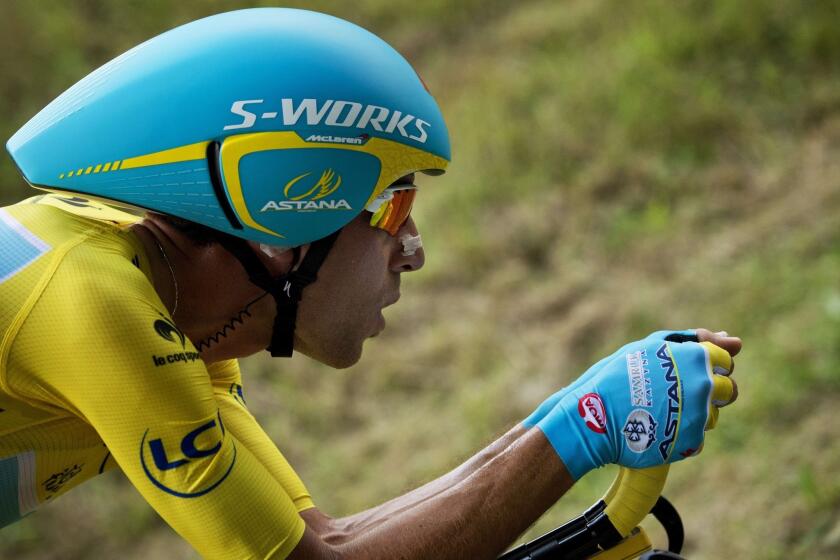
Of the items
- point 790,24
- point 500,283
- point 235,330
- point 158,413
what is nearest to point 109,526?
point 500,283

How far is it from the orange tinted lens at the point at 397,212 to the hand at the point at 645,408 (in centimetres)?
59

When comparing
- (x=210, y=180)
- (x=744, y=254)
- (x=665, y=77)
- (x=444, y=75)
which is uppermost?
(x=444, y=75)

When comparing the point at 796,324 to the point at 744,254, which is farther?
the point at 744,254

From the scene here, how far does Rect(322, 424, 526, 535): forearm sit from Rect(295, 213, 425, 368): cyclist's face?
384 millimetres

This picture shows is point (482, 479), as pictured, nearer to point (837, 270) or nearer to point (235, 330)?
point (235, 330)

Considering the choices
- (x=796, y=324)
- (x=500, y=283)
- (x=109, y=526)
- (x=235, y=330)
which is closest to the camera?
(x=235, y=330)

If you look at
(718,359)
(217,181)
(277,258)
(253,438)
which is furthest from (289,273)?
(718,359)

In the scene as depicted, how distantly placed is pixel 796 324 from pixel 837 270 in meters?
0.38

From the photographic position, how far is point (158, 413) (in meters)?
1.86

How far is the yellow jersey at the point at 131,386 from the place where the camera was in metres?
1.86

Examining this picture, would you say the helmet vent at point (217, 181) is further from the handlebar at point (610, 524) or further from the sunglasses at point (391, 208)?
the handlebar at point (610, 524)

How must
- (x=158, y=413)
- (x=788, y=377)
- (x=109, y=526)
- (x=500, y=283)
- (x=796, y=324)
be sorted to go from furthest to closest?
(x=500, y=283), (x=109, y=526), (x=796, y=324), (x=788, y=377), (x=158, y=413)

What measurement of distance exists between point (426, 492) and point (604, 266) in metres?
3.59

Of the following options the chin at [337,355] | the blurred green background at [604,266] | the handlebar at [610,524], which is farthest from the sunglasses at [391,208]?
the blurred green background at [604,266]
